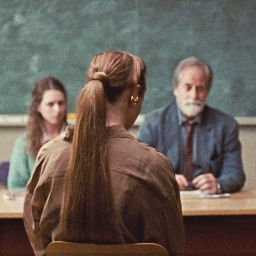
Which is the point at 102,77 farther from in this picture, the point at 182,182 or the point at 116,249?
the point at 182,182

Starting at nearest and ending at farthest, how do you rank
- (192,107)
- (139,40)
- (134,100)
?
(134,100)
(192,107)
(139,40)

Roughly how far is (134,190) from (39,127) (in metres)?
2.14

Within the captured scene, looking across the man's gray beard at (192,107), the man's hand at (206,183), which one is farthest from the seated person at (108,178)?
the man's gray beard at (192,107)

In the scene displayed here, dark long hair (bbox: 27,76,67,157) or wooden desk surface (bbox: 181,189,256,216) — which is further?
dark long hair (bbox: 27,76,67,157)

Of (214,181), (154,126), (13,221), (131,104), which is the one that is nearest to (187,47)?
(154,126)

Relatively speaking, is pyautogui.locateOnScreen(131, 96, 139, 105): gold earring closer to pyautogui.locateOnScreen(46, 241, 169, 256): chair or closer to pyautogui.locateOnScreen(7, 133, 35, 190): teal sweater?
pyautogui.locateOnScreen(46, 241, 169, 256): chair

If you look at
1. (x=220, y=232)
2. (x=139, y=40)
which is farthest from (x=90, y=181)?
(x=139, y=40)

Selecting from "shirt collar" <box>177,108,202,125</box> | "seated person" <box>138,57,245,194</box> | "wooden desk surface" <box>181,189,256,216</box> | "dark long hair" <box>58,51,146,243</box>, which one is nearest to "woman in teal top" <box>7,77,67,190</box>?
"seated person" <box>138,57,245,194</box>

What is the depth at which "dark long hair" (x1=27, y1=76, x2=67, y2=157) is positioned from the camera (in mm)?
3934

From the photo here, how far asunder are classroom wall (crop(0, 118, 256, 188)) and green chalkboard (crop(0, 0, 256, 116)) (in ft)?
0.35

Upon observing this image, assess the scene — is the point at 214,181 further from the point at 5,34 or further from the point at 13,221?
the point at 5,34

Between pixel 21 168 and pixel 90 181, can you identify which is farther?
pixel 21 168

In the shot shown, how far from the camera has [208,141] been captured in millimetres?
3928

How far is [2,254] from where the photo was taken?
11.1 ft
